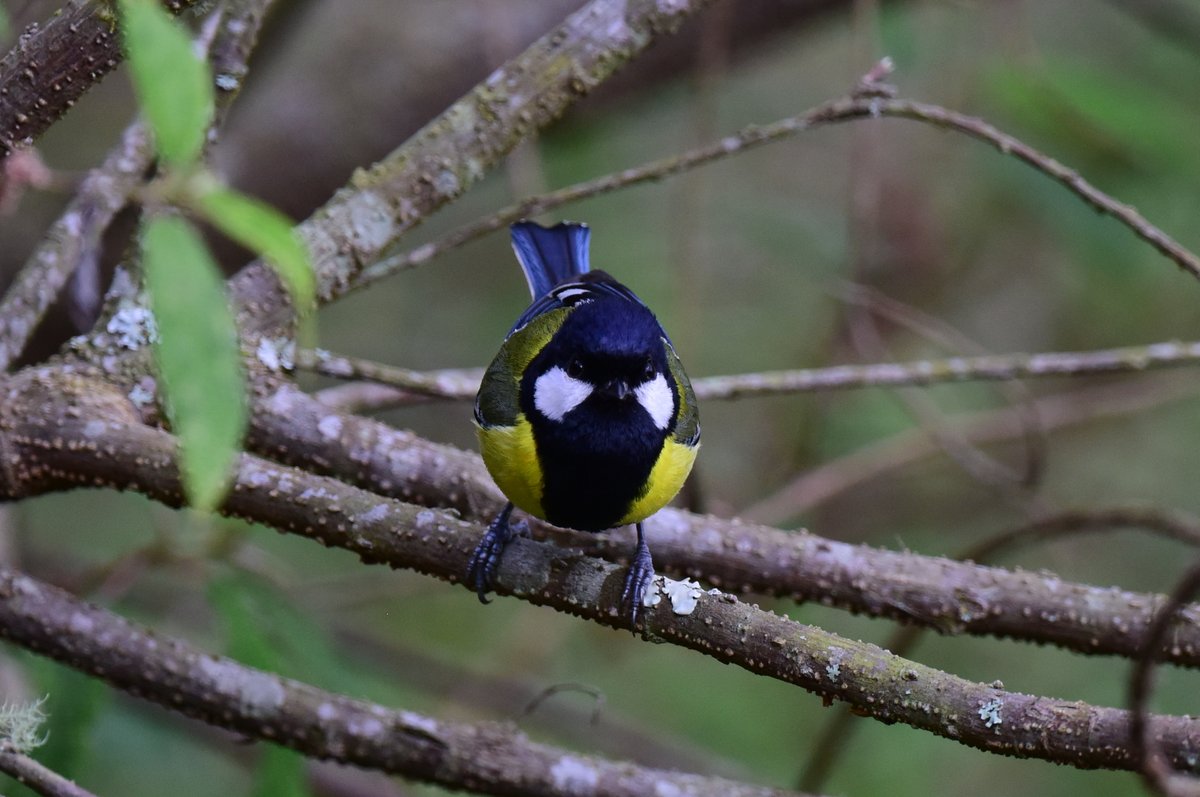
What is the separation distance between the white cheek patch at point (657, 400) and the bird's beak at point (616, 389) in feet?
0.13

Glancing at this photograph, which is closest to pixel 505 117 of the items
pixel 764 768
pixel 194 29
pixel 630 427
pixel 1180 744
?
pixel 630 427

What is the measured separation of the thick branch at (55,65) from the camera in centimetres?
146

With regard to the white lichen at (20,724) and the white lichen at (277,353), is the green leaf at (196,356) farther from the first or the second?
the white lichen at (277,353)

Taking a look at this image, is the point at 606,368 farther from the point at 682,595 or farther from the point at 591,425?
the point at 682,595

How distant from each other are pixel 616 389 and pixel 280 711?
0.76m

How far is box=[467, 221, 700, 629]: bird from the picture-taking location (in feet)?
6.61

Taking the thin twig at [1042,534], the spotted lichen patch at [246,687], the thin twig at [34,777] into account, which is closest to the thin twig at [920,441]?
the thin twig at [1042,534]

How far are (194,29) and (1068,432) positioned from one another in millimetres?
3431

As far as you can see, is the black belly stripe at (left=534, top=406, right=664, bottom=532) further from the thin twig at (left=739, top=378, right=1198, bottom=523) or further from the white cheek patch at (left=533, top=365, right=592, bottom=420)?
the thin twig at (left=739, top=378, right=1198, bottom=523)

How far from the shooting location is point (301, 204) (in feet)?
12.6

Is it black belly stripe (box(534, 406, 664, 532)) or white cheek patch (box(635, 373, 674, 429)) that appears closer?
black belly stripe (box(534, 406, 664, 532))

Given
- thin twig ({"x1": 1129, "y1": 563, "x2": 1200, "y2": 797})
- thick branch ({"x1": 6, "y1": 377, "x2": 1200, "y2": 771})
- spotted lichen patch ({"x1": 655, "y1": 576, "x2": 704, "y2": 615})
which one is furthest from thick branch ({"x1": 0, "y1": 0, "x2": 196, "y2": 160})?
thin twig ({"x1": 1129, "y1": 563, "x2": 1200, "y2": 797})

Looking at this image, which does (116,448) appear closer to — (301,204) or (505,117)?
(505,117)

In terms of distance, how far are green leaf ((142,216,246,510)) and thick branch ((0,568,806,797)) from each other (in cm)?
117
